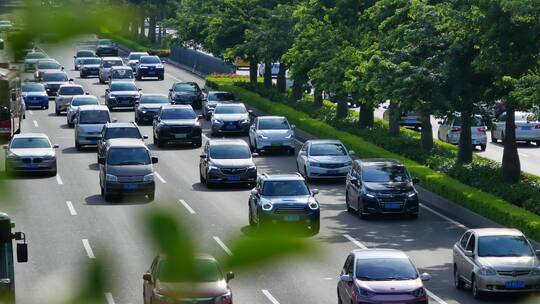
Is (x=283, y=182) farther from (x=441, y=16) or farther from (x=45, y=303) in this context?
(x=45, y=303)

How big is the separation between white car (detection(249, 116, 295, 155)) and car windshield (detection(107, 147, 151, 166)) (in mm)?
11434

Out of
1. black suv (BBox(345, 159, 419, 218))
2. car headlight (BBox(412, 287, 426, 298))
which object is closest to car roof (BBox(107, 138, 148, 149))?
black suv (BBox(345, 159, 419, 218))

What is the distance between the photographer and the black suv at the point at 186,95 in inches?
2601

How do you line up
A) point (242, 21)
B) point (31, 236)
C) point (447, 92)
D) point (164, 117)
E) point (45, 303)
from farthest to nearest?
point (242, 21)
point (164, 117)
point (447, 92)
point (31, 236)
point (45, 303)

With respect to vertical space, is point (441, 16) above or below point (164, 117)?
above

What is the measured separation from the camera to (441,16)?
3822cm

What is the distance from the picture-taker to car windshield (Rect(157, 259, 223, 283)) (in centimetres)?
253

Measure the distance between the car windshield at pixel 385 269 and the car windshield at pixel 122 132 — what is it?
2360cm

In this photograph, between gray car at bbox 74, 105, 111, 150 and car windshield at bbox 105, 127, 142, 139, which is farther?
gray car at bbox 74, 105, 111, 150

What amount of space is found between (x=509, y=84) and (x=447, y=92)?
4.27 m

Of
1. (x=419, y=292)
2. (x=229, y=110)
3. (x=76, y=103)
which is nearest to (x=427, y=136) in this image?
(x=229, y=110)

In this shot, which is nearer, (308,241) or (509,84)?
(308,241)

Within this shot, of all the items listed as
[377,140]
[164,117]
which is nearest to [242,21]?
[164,117]

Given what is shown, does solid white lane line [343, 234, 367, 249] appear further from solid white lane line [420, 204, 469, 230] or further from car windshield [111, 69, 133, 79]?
car windshield [111, 69, 133, 79]
